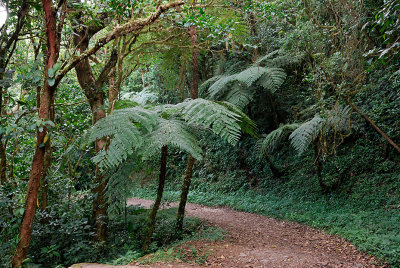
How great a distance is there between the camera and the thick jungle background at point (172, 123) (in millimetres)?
3096

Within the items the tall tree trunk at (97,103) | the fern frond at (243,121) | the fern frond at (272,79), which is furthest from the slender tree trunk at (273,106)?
the tall tree trunk at (97,103)

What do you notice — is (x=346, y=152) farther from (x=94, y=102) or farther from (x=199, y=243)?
(x=94, y=102)

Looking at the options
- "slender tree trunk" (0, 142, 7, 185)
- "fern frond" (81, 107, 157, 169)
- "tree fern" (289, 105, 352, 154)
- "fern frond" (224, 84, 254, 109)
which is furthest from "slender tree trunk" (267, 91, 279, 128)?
"slender tree trunk" (0, 142, 7, 185)

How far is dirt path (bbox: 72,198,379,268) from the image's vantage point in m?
3.70

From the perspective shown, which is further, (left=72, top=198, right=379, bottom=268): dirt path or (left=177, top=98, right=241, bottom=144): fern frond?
(left=72, top=198, right=379, bottom=268): dirt path

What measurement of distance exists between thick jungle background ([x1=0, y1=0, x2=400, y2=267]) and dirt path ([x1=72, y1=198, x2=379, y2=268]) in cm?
28

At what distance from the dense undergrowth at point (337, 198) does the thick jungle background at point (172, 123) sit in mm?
34

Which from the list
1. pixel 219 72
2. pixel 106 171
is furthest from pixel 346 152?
pixel 106 171

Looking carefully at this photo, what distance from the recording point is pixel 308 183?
23.9 ft

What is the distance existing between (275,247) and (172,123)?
2.65 meters

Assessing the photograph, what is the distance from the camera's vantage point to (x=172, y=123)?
11.0 feet

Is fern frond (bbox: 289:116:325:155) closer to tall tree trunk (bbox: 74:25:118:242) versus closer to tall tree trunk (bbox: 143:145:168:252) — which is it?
tall tree trunk (bbox: 143:145:168:252)

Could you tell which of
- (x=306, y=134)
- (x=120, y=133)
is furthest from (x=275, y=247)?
(x=120, y=133)

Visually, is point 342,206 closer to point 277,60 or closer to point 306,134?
point 306,134
